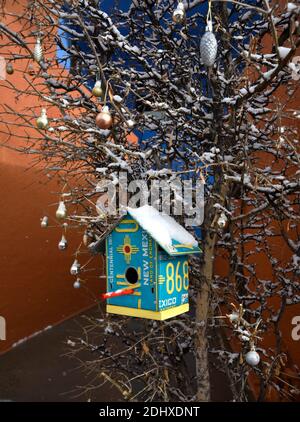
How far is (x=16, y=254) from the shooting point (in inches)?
206

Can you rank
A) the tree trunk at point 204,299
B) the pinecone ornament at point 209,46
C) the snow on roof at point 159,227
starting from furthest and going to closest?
1. the tree trunk at point 204,299
2. the snow on roof at point 159,227
3. the pinecone ornament at point 209,46

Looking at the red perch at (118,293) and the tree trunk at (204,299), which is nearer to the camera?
the red perch at (118,293)

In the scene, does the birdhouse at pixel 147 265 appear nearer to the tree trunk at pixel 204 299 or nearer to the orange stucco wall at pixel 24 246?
the tree trunk at pixel 204 299

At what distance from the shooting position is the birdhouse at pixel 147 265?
1.79m

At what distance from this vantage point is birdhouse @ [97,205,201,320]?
1.79 m

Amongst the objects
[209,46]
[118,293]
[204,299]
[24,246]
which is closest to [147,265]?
[118,293]

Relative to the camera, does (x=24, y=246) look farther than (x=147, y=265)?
Yes

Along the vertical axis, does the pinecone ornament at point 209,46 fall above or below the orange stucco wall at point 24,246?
above

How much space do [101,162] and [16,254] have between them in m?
2.91

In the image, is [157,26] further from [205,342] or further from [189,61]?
[205,342]

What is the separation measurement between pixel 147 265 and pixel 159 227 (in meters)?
0.20

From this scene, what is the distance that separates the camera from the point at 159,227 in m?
1.80

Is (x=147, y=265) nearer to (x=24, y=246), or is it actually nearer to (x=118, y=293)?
(x=118, y=293)

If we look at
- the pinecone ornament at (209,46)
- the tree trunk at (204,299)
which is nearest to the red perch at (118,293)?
the tree trunk at (204,299)
